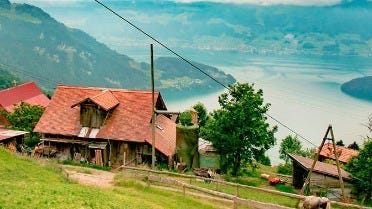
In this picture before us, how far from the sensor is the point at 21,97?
80000 mm

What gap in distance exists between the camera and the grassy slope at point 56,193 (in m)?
15.6

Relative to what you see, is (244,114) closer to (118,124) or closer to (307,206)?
(118,124)

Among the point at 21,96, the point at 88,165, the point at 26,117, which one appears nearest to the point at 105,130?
the point at 88,165

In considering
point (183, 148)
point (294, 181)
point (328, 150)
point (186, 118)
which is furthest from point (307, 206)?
point (328, 150)

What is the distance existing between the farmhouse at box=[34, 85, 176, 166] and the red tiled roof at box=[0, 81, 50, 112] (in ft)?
113

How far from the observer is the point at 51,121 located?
4388 cm

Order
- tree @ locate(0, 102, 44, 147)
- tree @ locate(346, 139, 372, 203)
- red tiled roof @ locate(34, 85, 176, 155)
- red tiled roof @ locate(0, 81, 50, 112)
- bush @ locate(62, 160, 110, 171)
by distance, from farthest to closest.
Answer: red tiled roof @ locate(0, 81, 50, 112) < tree @ locate(0, 102, 44, 147) < red tiled roof @ locate(34, 85, 176, 155) < bush @ locate(62, 160, 110, 171) < tree @ locate(346, 139, 372, 203)

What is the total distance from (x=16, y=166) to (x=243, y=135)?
85.6 feet

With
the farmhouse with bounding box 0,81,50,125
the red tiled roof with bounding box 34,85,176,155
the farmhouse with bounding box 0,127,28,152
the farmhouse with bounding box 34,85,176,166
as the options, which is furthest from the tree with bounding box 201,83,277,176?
the farmhouse with bounding box 0,81,50,125

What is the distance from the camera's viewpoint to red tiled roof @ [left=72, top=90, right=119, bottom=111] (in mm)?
42500

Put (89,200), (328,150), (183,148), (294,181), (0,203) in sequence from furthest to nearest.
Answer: (328,150) < (294,181) < (183,148) < (89,200) < (0,203)

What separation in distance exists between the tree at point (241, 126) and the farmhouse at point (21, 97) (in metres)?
41.4

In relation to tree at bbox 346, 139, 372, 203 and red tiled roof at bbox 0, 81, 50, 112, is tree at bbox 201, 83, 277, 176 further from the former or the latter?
red tiled roof at bbox 0, 81, 50, 112

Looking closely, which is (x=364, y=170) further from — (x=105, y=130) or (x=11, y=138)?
(x=11, y=138)
